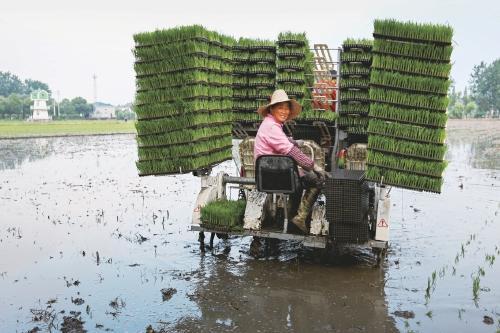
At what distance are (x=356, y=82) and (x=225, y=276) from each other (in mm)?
3989

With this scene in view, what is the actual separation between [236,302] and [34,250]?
4.17 metres

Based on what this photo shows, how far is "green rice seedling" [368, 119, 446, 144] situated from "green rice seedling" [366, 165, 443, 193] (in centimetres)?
48

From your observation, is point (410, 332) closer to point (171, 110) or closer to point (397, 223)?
point (171, 110)

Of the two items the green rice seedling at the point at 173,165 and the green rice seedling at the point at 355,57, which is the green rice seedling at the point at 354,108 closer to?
the green rice seedling at the point at 355,57

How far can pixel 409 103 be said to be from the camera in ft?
21.6

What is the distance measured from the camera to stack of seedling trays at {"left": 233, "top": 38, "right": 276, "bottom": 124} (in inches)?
355

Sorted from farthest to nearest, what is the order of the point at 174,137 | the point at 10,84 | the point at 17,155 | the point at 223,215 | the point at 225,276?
the point at 10,84, the point at 17,155, the point at 174,137, the point at 223,215, the point at 225,276

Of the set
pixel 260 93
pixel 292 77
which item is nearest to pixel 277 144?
pixel 292 77

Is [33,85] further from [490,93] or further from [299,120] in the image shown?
[299,120]

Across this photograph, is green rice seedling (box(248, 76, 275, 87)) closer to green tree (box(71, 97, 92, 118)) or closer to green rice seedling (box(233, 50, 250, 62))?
green rice seedling (box(233, 50, 250, 62))

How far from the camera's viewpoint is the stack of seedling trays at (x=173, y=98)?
748 cm

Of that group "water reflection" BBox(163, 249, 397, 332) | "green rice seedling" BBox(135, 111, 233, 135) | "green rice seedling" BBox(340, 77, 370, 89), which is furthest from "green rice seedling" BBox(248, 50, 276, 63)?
"water reflection" BBox(163, 249, 397, 332)

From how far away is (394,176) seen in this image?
6.72m

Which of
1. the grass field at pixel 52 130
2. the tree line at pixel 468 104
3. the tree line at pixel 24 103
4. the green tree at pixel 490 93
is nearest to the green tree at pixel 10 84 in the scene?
the tree line at pixel 24 103
